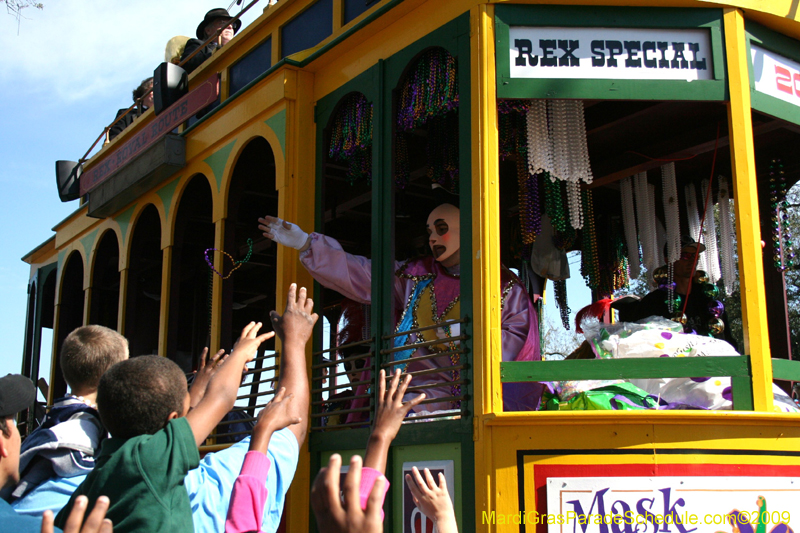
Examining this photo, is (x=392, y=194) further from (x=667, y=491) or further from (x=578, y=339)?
(x=578, y=339)

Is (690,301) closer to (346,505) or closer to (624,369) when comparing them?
(624,369)

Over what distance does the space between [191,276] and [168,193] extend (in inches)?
91.6

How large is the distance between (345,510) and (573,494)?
222 centimetres

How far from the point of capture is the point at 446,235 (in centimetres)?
536

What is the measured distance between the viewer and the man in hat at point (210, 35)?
24.6 feet

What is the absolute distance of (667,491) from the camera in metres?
3.69

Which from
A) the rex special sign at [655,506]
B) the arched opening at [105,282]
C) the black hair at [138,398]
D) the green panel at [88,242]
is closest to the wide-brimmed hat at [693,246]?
the rex special sign at [655,506]

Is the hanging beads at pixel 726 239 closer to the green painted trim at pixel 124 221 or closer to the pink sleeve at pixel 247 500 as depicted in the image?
the pink sleeve at pixel 247 500

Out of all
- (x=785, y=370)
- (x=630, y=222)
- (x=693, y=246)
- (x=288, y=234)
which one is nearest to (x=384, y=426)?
→ (x=785, y=370)

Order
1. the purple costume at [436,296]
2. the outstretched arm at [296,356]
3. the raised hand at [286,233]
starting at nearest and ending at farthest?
the outstretched arm at [296,356]
the purple costume at [436,296]
the raised hand at [286,233]

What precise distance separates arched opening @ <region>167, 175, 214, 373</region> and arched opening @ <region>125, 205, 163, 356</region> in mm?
277

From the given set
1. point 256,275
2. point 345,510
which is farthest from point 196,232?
point 345,510

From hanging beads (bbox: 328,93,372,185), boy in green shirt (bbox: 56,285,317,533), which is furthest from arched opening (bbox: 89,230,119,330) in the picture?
boy in green shirt (bbox: 56,285,317,533)

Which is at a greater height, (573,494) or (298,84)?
(298,84)
